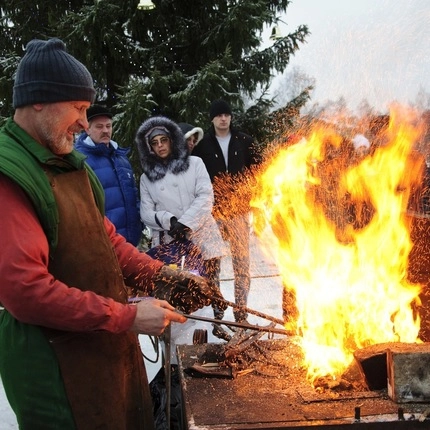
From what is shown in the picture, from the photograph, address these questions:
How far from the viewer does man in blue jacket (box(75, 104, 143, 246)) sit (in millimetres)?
5039

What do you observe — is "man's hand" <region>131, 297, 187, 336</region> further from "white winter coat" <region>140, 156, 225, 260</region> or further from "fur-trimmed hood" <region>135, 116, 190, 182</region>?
"fur-trimmed hood" <region>135, 116, 190, 182</region>

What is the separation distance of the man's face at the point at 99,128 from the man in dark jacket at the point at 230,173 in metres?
1.17

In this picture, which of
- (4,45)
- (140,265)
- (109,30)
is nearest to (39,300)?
(140,265)

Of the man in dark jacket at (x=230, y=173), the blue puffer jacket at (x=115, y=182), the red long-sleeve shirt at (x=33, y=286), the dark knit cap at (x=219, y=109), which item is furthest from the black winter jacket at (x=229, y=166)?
the red long-sleeve shirt at (x=33, y=286)

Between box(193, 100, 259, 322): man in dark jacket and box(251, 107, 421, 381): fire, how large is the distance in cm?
176

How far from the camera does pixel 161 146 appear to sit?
531 cm

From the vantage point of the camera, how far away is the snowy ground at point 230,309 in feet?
14.9

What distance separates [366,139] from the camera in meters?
5.18

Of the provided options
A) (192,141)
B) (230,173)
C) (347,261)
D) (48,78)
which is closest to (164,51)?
(192,141)

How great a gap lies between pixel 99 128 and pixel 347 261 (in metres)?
2.62

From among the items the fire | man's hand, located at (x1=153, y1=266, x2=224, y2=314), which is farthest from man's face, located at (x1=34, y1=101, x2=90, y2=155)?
the fire

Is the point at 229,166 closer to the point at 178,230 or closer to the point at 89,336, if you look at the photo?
the point at 178,230

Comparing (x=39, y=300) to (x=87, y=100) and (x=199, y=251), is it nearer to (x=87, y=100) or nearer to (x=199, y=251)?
(x=87, y=100)

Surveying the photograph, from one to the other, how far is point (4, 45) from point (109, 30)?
237cm
